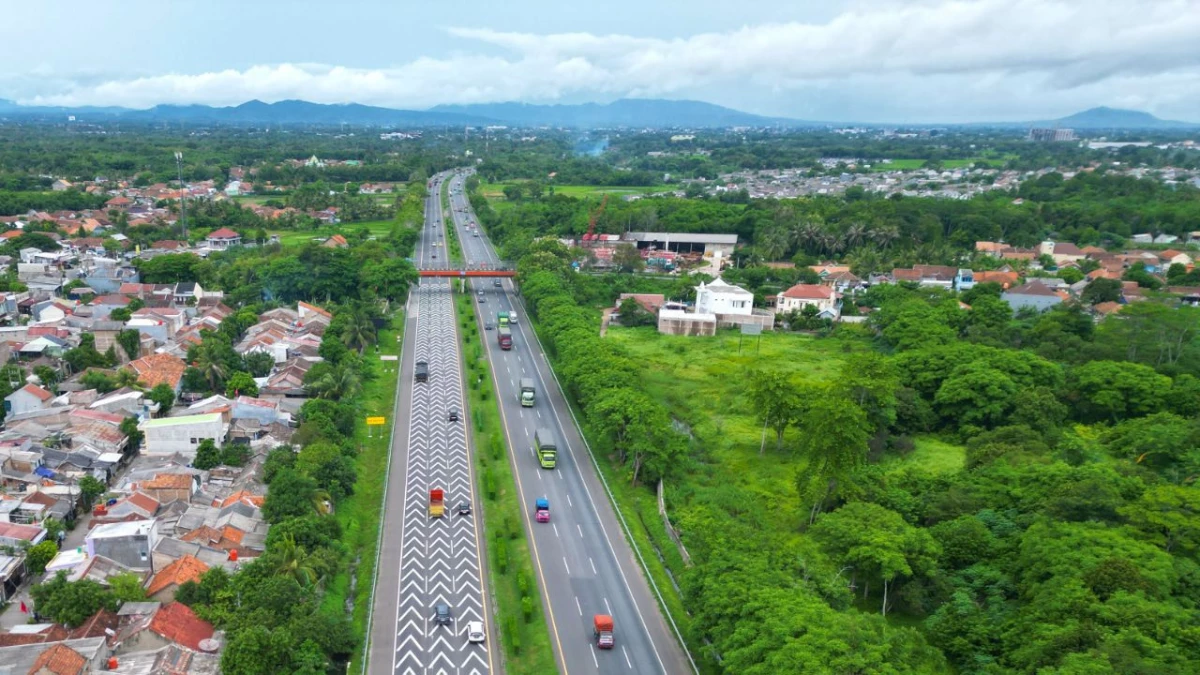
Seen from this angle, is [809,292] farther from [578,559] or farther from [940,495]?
[578,559]

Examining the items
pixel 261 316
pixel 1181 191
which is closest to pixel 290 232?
pixel 261 316

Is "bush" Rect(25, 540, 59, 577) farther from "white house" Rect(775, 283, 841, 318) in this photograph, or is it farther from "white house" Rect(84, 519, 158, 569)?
"white house" Rect(775, 283, 841, 318)

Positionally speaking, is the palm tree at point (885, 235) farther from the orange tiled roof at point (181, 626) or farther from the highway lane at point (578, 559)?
the orange tiled roof at point (181, 626)

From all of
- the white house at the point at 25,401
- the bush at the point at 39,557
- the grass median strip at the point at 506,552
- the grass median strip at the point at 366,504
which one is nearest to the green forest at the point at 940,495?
the grass median strip at the point at 506,552

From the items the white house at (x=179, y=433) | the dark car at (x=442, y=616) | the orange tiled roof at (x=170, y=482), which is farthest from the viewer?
the white house at (x=179, y=433)

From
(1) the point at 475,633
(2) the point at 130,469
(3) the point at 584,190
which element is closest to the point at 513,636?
(1) the point at 475,633

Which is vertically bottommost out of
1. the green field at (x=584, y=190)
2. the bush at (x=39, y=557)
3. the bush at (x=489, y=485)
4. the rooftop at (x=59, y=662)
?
the bush at (x=489, y=485)

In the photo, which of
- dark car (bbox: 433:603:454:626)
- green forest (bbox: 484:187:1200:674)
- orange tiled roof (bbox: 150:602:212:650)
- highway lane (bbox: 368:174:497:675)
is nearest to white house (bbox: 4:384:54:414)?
highway lane (bbox: 368:174:497:675)
